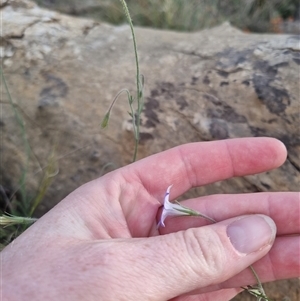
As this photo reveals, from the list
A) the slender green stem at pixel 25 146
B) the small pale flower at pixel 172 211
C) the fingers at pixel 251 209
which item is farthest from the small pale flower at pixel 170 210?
the slender green stem at pixel 25 146


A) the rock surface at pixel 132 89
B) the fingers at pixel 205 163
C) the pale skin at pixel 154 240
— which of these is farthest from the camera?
the rock surface at pixel 132 89

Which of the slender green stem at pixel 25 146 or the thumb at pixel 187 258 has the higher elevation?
the thumb at pixel 187 258

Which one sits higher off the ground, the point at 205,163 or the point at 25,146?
the point at 205,163

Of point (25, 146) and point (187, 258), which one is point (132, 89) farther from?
point (187, 258)

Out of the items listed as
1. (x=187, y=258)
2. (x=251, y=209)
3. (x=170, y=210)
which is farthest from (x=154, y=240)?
(x=251, y=209)

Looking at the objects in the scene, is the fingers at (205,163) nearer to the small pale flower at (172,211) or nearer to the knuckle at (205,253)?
the small pale flower at (172,211)

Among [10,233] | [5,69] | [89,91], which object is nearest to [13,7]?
[5,69]

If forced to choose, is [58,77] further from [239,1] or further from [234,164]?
[239,1]

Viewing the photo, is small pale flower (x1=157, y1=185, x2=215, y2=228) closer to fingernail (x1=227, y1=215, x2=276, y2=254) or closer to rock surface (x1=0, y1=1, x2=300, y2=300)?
fingernail (x1=227, y1=215, x2=276, y2=254)
